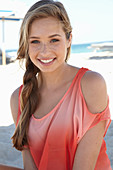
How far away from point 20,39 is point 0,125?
2.24 metres

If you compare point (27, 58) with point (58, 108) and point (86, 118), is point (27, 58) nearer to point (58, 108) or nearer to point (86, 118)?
point (58, 108)

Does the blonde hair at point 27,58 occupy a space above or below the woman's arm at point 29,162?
above

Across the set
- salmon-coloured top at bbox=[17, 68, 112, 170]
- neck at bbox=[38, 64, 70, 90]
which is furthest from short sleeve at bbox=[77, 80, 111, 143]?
neck at bbox=[38, 64, 70, 90]

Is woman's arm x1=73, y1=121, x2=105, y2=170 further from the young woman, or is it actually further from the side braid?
the side braid

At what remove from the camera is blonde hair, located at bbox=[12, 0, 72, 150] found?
1.45m

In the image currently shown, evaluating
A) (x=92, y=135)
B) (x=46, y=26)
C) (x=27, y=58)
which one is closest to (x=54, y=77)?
(x=27, y=58)

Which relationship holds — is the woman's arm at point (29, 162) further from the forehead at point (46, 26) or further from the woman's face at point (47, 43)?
the forehead at point (46, 26)

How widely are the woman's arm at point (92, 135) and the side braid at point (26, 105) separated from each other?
0.37 meters

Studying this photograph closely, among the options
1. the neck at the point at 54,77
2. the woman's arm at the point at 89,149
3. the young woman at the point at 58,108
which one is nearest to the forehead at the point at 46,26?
the young woman at the point at 58,108

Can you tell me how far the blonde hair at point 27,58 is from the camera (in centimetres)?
145

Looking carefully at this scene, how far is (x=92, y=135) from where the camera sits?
139 cm

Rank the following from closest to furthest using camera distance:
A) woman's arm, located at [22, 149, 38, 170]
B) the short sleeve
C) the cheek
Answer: the short sleeve, the cheek, woman's arm, located at [22, 149, 38, 170]

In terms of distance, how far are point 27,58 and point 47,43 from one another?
0.28 metres

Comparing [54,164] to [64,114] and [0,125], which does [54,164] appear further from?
[0,125]
